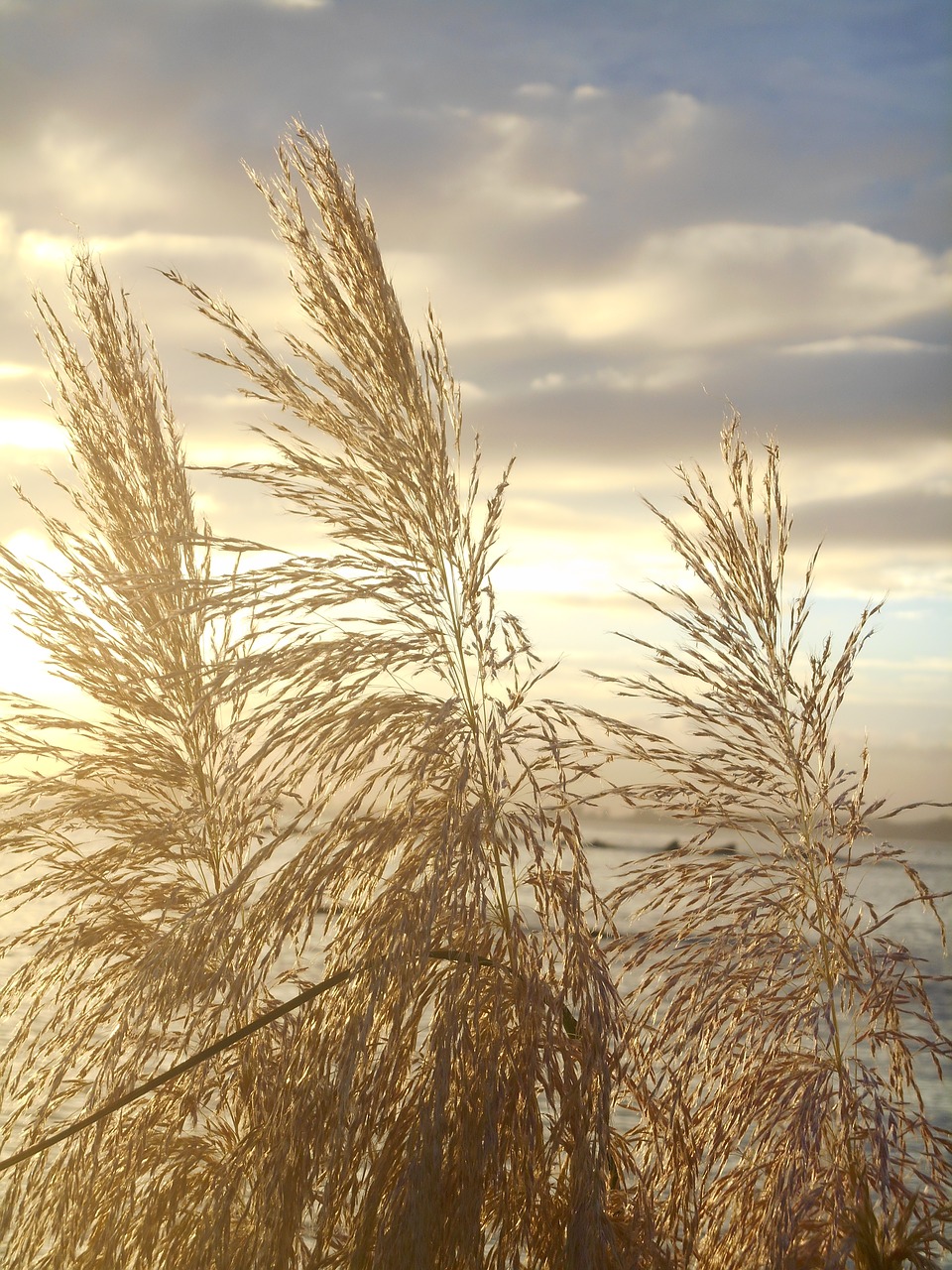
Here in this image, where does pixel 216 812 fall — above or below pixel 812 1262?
above

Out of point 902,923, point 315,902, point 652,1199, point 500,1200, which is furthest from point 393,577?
point 902,923

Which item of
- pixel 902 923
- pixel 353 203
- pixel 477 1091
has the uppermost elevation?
pixel 353 203

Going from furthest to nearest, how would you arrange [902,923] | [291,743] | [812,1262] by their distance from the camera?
1. [902,923]
2. [812,1262]
3. [291,743]

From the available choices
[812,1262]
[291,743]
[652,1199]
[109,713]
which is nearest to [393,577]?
[291,743]

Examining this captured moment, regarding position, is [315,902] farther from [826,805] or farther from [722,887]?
[826,805]

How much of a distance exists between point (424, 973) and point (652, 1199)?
3.35 feet

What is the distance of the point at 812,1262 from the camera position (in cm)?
319

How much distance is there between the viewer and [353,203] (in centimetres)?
317

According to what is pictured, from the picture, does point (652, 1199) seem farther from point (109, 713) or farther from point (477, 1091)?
point (109, 713)

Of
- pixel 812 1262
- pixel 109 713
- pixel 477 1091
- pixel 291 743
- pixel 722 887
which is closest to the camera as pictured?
pixel 477 1091

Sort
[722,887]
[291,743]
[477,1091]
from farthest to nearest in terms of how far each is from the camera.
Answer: [722,887] < [291,743] < [477,1091]

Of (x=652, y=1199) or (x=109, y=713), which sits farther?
(x=109, y=713)

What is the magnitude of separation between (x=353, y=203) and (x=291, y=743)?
152 centimetres

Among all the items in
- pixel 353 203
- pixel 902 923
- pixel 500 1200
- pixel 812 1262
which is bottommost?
pixel 902 923
